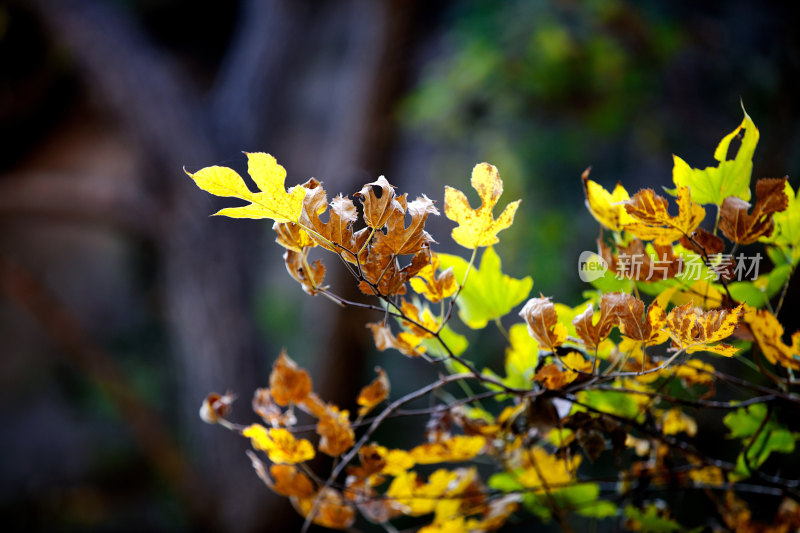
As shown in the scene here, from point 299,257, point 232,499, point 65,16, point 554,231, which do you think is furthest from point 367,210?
point 65,16

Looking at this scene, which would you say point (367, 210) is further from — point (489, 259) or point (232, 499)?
point (232, 499)

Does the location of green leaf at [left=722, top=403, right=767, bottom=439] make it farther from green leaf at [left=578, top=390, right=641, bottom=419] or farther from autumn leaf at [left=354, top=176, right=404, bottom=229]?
autumn leaf at [left=354, top=176, right=404, bottom=229]

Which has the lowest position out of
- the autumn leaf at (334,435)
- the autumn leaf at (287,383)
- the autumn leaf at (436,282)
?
the autumn leaf at (334,435)

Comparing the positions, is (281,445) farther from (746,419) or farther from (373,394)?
(746,419)

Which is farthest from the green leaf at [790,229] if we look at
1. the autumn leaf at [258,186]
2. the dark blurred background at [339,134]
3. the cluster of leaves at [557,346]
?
the dark blurred background at [339,134]

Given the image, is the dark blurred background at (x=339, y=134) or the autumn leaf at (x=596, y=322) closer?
the autumn leaf at (x=596, y=322)

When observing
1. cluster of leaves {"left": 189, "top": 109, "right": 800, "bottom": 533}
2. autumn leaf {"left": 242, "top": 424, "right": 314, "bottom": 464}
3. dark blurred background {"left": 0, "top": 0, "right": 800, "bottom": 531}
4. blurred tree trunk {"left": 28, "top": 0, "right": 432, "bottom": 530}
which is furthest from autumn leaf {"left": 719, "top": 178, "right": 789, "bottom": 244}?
blurred tree trunk {"left": 28, "top": 0, "right": 432, "bottom": 530}

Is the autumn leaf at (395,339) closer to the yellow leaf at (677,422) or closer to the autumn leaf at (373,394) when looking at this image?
the autumn leaf at (373,394)

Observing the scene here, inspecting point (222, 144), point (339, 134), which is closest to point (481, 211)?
point (339, 134)
